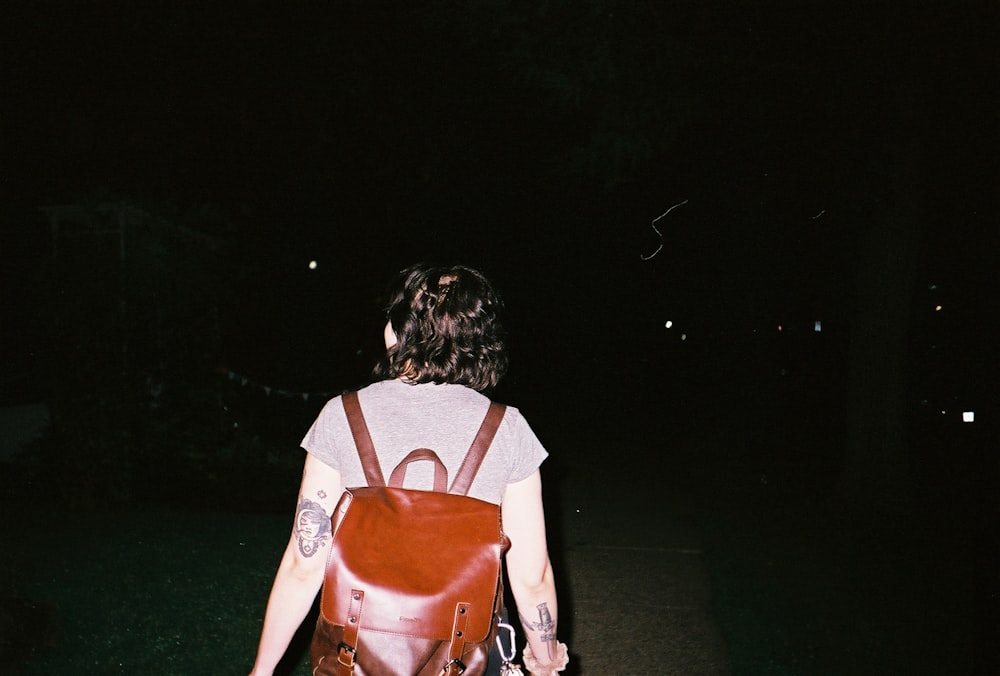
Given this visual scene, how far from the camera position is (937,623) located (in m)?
5.26

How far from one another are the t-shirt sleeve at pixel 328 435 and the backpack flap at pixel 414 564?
0.21 m

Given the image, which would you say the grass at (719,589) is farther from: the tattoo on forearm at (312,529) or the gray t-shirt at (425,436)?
the tattoo on forearm at (312,529)

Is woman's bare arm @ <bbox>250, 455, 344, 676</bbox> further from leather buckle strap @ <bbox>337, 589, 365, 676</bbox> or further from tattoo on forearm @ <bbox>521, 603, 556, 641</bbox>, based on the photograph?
tattoo on forearm @ <bbox>521, 603, 556, 641</bbox>

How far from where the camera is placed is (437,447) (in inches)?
78.2

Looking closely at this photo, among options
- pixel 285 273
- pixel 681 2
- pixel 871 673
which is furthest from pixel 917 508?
pixel 285 273

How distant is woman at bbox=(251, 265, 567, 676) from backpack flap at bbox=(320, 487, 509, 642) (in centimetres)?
12

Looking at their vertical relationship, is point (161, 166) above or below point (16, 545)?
above

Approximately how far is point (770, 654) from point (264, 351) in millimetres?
11152

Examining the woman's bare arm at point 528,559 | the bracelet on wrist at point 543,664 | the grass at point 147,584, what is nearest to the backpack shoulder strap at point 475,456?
the woman's bare arm at point 528,559

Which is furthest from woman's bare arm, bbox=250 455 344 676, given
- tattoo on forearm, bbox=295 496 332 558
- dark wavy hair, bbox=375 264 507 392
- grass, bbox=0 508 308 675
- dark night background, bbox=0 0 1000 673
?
dark night background, bbox=0 0 1000 673

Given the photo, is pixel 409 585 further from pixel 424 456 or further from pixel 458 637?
pixel 424 456

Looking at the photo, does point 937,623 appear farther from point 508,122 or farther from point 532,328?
point 532,328

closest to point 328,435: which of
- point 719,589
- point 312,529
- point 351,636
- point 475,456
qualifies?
point 312,529

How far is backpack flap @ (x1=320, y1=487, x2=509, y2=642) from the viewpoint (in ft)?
6.07
